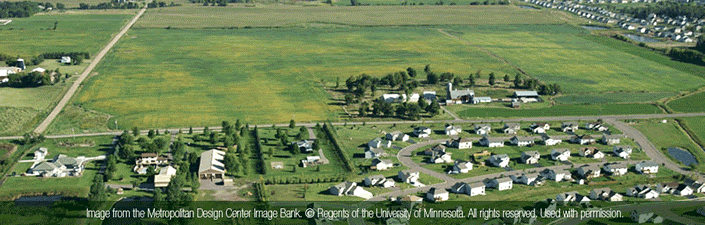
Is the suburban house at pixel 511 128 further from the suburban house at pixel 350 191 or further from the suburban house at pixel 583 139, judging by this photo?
the suburban house at pixel 350 191

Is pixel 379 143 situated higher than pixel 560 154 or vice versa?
pixel 560 154

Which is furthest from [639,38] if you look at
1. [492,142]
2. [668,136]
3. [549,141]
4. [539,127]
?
[492,142]

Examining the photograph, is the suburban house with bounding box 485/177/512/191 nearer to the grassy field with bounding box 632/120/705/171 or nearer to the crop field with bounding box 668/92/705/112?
the grassy field with bounding box 632/120/705/171

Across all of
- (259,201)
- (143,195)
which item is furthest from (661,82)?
(143,195)

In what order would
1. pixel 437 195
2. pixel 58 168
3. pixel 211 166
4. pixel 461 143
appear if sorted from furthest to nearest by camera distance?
pixel 461 143, pixel 58 168, pixel 211 166, pixel 437 195

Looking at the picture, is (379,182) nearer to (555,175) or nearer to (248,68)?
(555,175)
